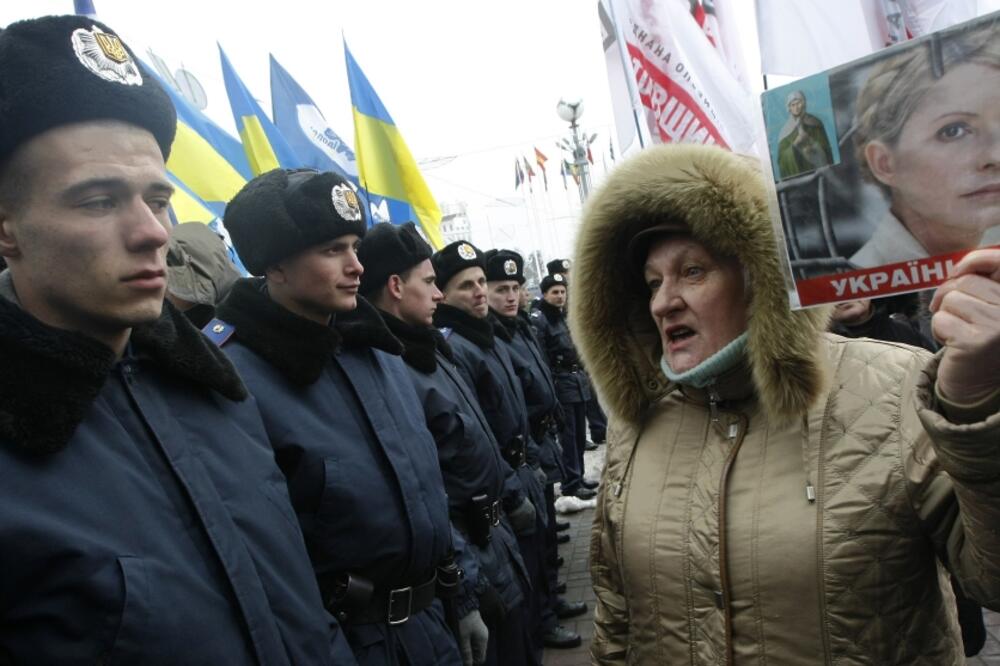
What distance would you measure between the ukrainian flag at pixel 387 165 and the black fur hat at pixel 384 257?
242 cm

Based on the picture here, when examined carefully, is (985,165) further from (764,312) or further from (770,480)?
(770,480)

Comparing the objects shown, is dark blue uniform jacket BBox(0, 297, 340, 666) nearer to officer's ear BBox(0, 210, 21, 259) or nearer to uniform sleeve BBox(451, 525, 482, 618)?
officer's ear BBox(0, 210, 21, 259)

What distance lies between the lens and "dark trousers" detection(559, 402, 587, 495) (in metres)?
8.44

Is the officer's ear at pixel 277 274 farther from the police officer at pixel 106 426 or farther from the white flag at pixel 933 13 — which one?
the white flag at pixel 933 13

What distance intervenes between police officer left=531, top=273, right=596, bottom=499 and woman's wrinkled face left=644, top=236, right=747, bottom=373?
6.47 metres

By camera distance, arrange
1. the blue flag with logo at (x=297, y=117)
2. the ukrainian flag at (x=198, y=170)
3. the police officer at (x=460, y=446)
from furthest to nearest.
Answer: the blue flag with logo at (x=297, y=117)
the ukrainian flag at (x=198, y=170)
the police officer at (x=460, y=446)

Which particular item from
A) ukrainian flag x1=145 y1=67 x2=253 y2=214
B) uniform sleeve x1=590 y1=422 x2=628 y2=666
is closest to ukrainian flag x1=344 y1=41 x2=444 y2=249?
ukrainian flag x1=145 y1=67 x2=253 y2=214

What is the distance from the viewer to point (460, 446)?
3.40 m

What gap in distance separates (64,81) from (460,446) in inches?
90.7

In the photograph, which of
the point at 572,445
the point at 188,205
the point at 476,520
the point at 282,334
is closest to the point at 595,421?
the point at 572,445

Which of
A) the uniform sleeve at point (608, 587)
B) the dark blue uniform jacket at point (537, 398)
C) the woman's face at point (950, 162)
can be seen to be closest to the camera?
the woman's face at point (950, 162)

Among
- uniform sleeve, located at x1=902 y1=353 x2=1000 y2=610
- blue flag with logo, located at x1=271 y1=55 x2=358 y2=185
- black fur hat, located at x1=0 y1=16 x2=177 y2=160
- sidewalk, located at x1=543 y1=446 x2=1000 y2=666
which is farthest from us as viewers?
blue flag with logo, located at x1=271 y1=55 x2=358 y2=185

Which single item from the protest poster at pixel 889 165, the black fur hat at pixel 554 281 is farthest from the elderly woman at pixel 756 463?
the black fur hat at pixel 554 281

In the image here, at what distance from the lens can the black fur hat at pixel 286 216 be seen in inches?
102
